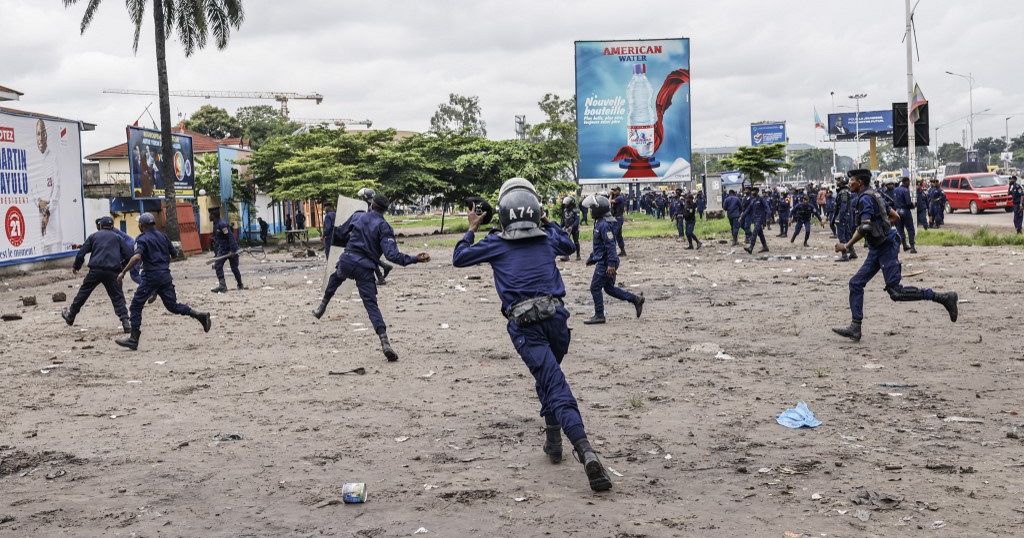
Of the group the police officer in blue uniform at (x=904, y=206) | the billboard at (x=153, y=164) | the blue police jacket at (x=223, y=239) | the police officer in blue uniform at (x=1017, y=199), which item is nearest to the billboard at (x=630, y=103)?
the police officer in blue uniform at (x=1017, y=199)

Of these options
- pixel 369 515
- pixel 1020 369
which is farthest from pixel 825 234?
pixel 369 515

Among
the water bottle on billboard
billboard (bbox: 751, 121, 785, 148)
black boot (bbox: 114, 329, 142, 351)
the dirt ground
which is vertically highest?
billboard (bbox: 751, 121, 785, 148)

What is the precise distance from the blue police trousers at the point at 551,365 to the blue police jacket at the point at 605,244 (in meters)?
5.87

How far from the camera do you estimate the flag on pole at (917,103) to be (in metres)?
25.8

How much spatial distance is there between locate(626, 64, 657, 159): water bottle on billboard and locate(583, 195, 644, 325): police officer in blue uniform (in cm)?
2470

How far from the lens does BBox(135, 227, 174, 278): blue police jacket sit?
11.1 meters

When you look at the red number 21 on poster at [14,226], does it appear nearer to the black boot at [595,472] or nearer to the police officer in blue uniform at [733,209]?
the police officer in blue uniform at [733,209]

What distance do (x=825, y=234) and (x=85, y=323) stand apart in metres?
23.4

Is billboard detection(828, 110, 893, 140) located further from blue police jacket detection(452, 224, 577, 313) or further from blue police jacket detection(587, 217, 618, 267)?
blue police jacket detection(452, 224, 577, 313)

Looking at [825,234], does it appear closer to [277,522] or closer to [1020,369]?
[1020,369]

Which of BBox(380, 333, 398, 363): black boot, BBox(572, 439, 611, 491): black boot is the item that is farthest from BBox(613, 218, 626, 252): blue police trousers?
BBox(572, 439, 611, 491): black boot

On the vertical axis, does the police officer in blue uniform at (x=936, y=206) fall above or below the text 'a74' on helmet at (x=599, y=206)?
below

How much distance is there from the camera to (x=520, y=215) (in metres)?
5.88

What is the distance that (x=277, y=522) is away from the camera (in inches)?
194
